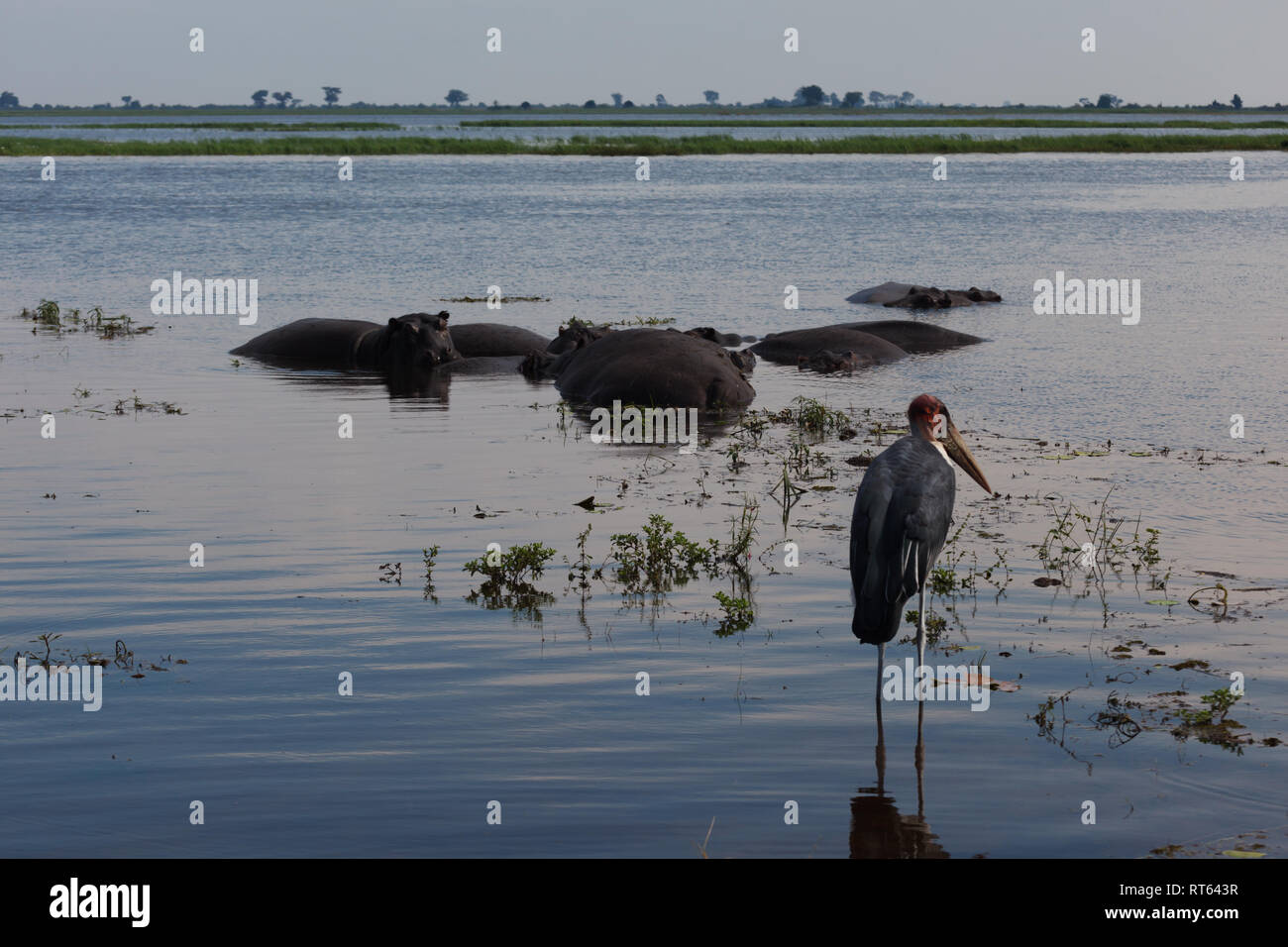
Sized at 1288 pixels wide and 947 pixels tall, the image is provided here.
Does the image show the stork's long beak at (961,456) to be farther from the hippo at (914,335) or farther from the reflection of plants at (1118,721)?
the hippo at (914,335)

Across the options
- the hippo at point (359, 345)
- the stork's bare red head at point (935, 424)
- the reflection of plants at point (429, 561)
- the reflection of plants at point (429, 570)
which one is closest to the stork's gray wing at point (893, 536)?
the stork's bare red head at point (935, 424)

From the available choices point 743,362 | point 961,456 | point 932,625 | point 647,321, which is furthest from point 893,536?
point 647,321

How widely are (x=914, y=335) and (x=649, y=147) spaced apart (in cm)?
7758

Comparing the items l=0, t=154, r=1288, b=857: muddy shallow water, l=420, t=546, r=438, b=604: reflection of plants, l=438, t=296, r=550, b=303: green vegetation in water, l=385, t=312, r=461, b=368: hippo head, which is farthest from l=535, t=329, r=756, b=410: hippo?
l=438, t=296, r=550, b=303: green vegetation in water

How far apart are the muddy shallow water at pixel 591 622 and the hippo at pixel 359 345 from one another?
2.13 ft

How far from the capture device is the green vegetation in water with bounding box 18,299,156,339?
2097cm

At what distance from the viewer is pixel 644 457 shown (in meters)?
12.5

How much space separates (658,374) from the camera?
14.7m

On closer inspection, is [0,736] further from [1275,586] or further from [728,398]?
[728,398]

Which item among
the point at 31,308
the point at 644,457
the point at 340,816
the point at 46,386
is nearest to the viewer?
the point at 340,816

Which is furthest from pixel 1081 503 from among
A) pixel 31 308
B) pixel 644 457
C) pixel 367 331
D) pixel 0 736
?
pixel 31 308

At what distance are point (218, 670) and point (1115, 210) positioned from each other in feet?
145

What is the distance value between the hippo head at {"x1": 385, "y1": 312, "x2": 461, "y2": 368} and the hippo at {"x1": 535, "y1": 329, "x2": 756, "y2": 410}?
2.42m

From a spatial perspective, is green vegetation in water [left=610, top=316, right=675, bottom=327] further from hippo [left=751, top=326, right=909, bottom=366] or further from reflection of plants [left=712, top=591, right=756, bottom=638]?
reflection of plants [left=712, top=591, right=756, bottom=638]
